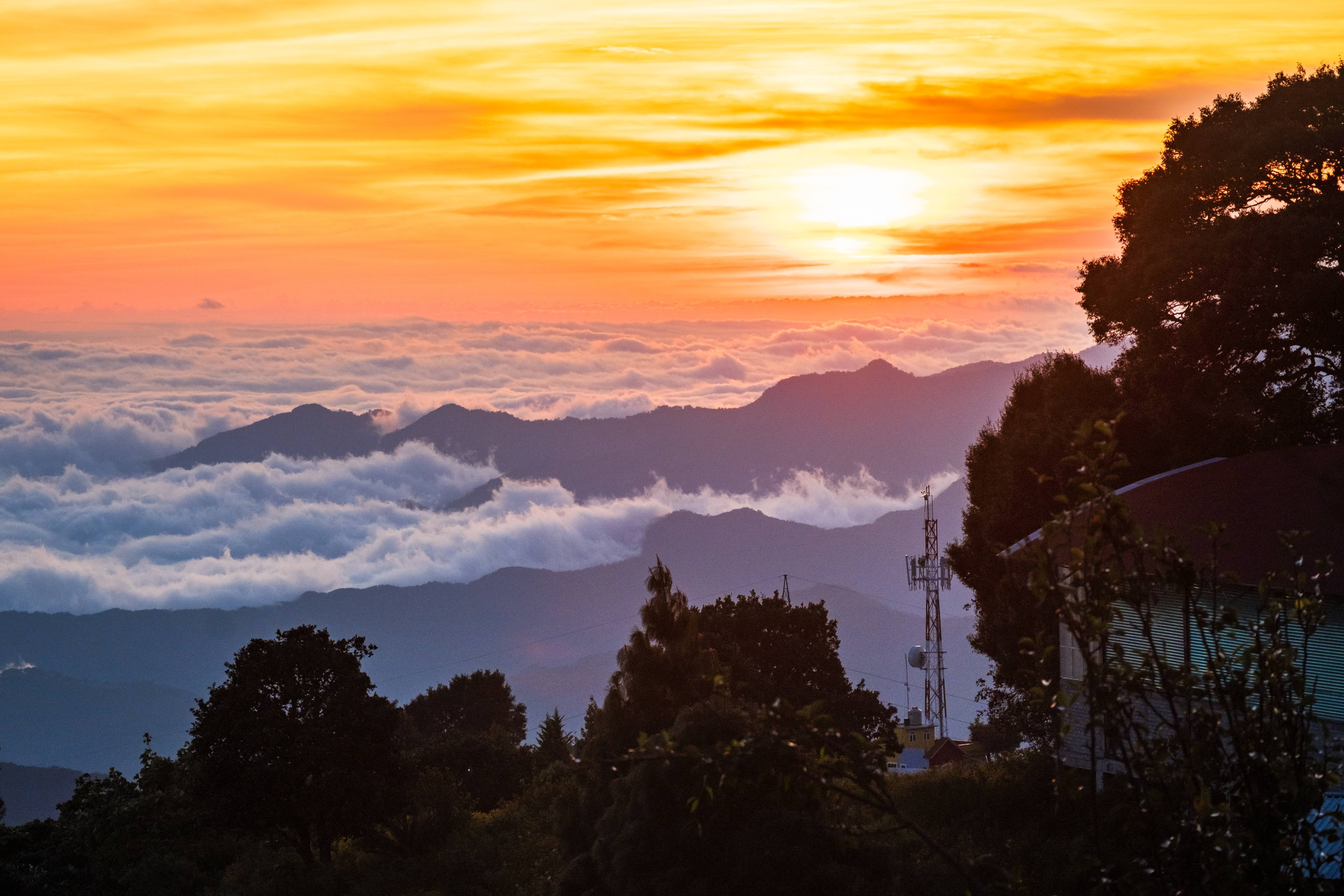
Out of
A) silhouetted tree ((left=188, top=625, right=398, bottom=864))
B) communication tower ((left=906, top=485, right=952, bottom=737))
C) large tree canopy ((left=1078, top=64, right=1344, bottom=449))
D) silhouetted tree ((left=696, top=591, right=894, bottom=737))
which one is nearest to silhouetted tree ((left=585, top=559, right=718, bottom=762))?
silhouetted tree ((left=188, top=625, right=398, bottom=864))

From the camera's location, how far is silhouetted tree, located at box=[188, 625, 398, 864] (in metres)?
27.4

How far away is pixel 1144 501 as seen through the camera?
23.0 metres

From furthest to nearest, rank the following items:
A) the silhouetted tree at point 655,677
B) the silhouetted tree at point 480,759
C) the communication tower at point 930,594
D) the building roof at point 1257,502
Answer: the communication tower at point 930,594
the silhouetted tree at point 480,759
the silhouetted tree at point 655,677
the building roof at point 1257,502

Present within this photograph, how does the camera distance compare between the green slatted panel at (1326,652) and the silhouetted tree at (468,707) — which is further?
the silhouetted tree at (468,707)

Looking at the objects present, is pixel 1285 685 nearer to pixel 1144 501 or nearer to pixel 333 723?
pixel 1144 501

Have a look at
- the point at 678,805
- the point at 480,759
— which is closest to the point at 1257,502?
the point at 678,805

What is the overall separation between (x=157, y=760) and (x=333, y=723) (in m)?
8.74

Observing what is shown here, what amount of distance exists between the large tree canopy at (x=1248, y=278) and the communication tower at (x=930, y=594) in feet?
91.0

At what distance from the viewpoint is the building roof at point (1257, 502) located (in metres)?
19.8

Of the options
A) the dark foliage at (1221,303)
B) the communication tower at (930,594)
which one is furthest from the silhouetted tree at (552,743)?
the dark foliage at (1221,303)

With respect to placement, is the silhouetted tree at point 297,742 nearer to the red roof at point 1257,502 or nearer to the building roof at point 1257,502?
the building roof at point 1257,502

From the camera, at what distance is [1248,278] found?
1050 inches

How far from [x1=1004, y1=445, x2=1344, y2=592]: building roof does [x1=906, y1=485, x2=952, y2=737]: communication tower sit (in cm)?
3293

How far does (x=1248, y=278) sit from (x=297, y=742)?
24.3 m
